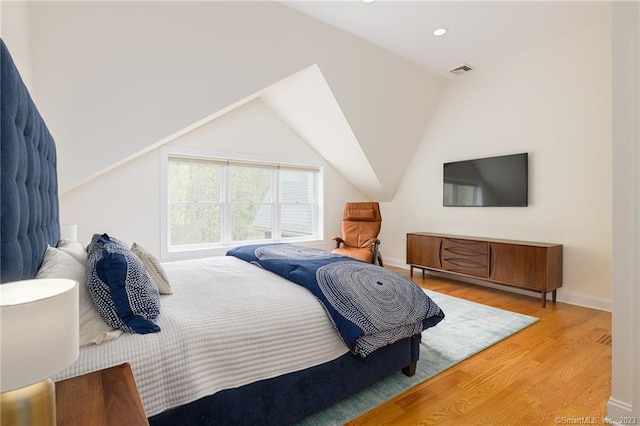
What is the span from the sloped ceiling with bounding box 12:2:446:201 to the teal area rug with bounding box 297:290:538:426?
2522 millimetres

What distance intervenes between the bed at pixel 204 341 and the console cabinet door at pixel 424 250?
2602mm

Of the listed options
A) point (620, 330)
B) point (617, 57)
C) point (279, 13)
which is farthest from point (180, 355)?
point (279, 13)

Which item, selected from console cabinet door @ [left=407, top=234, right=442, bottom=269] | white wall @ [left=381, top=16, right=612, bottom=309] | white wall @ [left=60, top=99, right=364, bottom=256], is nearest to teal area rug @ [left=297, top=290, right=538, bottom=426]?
console cabinet door @ [left=407, top=234, right=442, bottom=269]

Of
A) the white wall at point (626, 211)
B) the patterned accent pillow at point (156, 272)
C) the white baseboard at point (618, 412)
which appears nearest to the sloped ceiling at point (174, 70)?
the patterned accent pillow at point (156, 272)

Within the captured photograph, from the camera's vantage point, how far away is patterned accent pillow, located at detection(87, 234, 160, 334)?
1.23 meters

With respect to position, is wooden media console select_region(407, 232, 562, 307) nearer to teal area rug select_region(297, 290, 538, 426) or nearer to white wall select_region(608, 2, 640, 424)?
teal area rug select_region(297, 290, 538, 426)

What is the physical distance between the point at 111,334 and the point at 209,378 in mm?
409

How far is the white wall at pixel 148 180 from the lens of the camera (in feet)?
10.7

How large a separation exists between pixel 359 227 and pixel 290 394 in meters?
3.38

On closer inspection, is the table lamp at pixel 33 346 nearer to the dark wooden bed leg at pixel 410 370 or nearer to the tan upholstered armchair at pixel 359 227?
the dark wooden bed leg at pixel 410 370

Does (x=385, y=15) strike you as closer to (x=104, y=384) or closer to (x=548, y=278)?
(x=548, y=278)

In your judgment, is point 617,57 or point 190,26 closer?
point 617,57

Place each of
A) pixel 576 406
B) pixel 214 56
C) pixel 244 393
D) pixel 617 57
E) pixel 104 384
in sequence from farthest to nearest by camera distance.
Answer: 1. pixel 214 56
2. pixel 576 406
3. pixel 617 57
4. pixel 244 393
5. pixel 104 384

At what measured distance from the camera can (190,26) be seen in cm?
261
